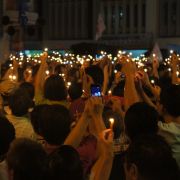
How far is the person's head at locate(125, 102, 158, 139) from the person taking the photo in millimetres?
4406

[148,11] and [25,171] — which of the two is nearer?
[25,171]

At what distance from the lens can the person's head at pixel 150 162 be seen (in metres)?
3.15

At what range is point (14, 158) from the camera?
3295mm

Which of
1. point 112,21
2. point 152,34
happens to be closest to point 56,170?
point 152,34

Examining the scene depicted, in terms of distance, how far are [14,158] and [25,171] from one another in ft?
0.36

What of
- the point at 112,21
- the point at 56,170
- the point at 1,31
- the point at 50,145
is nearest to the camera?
the point at 56,170

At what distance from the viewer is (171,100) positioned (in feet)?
16.3

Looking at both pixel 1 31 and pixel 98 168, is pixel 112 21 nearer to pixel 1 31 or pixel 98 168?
pixel 1 31

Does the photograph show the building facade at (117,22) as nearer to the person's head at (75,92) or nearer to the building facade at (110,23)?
the building facade at (110,23)

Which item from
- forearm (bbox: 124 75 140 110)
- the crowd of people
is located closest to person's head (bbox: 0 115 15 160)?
the crowd of people

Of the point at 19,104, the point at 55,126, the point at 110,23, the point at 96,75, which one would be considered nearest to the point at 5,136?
the point at 55,126

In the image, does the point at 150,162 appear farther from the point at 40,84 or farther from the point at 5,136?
the point at 40,84

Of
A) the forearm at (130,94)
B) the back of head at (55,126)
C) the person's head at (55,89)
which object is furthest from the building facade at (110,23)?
the back of head at (55,126)

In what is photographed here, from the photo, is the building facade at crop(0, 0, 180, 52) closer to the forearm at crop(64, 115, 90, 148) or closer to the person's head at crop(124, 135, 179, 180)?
the forearm at crop(64, 115, 90, 148)
